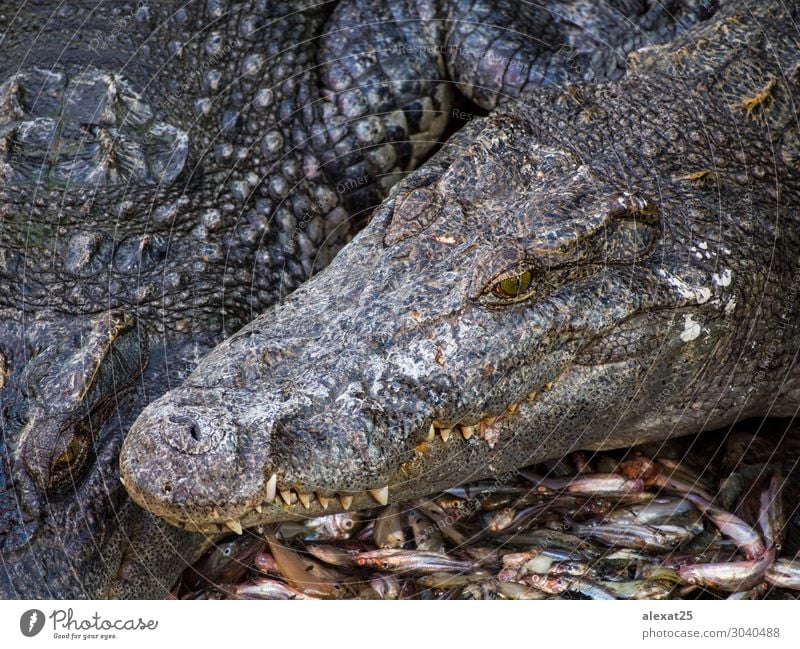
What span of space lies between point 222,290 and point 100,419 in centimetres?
78

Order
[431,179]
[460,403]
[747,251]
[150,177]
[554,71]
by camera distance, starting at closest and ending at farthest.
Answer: [460,403] → [747,251] → [431,179] → [150,177] → [554,71]

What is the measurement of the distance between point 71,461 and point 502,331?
1.32m

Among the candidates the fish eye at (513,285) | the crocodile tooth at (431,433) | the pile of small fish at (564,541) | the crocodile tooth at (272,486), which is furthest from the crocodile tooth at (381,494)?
the fish eye at (513,285)

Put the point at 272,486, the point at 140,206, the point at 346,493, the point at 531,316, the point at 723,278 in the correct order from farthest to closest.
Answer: the point at 140,206
the point at 723,278
the point at 531,316
the point at 346,493
the point at 272,486

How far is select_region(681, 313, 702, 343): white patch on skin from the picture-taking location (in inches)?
122

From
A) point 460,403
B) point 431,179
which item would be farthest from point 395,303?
point 431,179

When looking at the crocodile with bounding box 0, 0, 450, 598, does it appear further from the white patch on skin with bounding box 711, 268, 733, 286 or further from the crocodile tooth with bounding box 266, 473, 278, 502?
the white patch on skin with bounding box 711, 268, 733, 286

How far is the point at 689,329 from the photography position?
3.10 m

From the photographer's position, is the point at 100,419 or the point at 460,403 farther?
the point at 100,419

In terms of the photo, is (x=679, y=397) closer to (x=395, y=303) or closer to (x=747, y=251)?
(x=747, y=251)

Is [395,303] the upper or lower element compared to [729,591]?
upper

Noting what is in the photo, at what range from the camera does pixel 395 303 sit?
118 inches

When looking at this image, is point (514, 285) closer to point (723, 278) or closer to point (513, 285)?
point (513, 285)

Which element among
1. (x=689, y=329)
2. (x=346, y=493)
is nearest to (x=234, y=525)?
(x=346, y=493)
